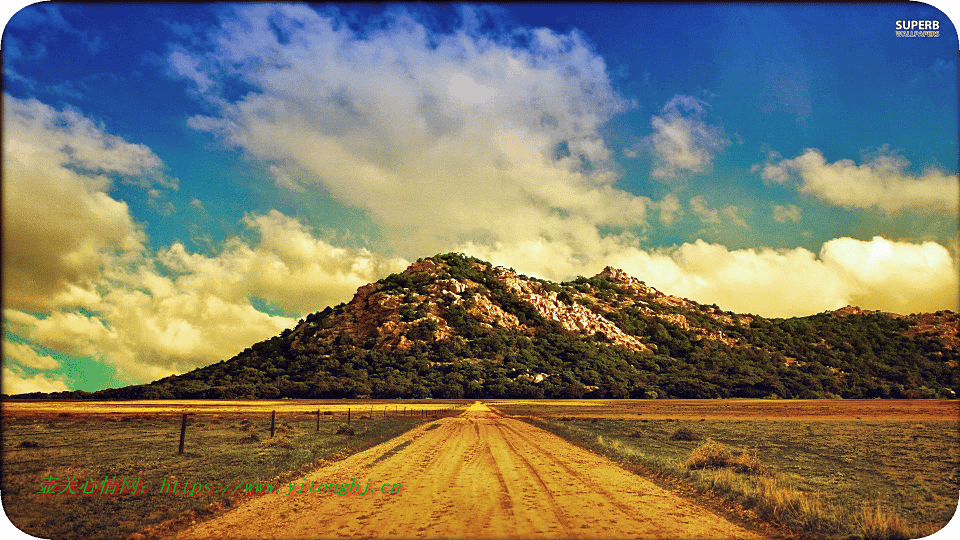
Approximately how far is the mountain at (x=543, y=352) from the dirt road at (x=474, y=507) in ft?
297

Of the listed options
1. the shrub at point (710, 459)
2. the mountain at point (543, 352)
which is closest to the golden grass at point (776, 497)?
the shrub at point (710, 459)

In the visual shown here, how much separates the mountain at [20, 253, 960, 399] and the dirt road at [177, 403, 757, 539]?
90656 millimetres

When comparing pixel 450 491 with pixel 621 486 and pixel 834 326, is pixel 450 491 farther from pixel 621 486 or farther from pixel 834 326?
pixel 834 326

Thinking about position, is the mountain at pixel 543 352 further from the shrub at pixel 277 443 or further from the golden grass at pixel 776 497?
the golden grass at pixel 776 497

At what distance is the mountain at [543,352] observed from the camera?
109m

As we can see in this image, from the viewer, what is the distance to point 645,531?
7652 mm

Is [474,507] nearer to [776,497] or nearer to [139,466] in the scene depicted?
[776,497]

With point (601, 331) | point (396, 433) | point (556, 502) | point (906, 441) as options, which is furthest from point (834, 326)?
point (556, 502)

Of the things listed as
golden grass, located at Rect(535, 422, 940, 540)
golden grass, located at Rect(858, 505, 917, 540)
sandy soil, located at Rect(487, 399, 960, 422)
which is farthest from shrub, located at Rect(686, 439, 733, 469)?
sandy soil, located at Rect(487, 399, 960, 422)

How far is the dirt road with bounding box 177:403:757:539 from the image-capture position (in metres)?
7.56

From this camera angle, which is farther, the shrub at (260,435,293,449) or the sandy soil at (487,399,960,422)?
the sandy soil at (487,399,960,422)

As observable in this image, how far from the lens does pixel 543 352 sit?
130 metres

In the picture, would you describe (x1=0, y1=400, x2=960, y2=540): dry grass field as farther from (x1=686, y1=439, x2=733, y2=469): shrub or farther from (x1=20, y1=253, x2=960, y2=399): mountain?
(x1=20, y1=253, x2=960, y2=399): mountain

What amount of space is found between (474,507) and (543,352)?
4834 inches
